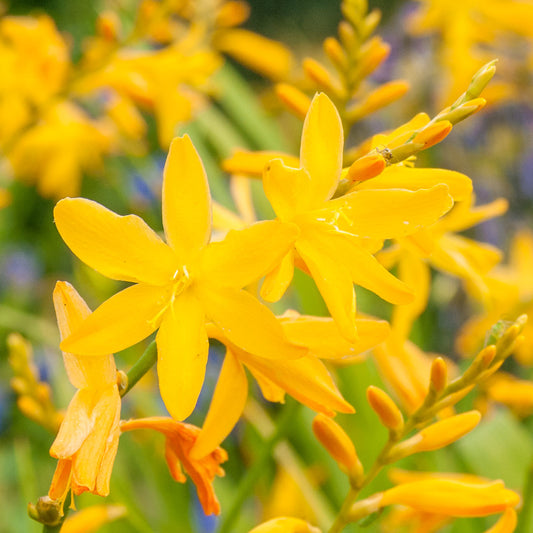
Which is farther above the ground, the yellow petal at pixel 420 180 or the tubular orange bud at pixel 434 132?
the tubular orange bud at pixel 434 132

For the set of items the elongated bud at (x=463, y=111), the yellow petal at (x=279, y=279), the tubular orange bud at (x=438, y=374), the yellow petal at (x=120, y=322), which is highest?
the elongated bud at (x=463, y=111)

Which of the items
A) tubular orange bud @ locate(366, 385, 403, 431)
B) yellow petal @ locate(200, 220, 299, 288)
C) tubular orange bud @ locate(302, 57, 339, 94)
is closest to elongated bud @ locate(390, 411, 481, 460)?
tubular orange bud @ locate(366, 385, 403, 431)

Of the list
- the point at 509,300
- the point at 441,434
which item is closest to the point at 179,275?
the point at 441,434

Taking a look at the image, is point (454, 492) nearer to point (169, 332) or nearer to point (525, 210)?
point (169, 332)

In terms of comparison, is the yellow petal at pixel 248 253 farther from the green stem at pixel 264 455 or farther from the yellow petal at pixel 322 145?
the green stem at pixel 264 455

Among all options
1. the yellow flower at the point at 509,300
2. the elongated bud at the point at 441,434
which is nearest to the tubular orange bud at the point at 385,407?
the elongated bud at the point at 441,434

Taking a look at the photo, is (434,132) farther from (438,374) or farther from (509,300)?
(509,300)

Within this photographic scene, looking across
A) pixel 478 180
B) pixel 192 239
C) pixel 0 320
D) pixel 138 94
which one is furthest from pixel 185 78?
pixel 478 180
